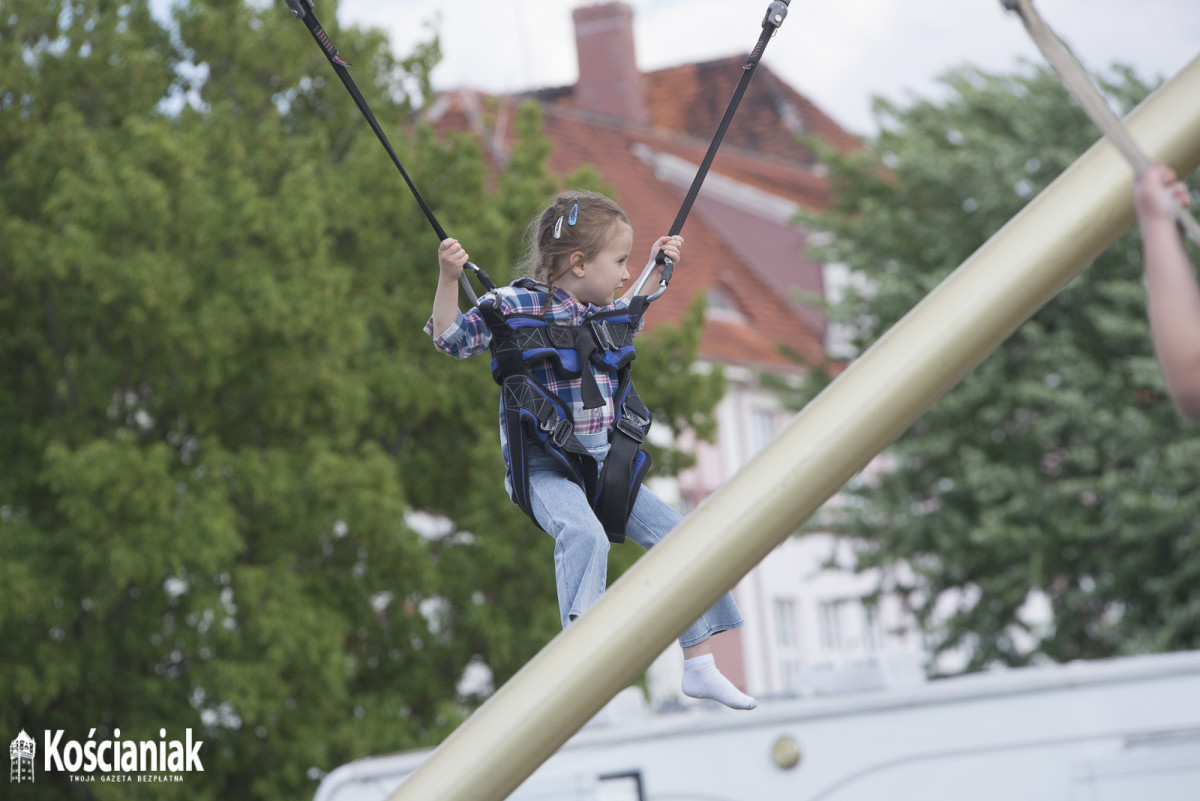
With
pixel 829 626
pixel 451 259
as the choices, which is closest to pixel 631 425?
pixel 451 259

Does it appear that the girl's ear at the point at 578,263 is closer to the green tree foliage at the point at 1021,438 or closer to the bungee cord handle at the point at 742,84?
the bungee cord handle at the point at 742,84

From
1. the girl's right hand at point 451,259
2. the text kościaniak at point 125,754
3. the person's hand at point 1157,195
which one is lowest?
the person's hand at point 1157,195

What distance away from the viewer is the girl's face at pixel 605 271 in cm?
311

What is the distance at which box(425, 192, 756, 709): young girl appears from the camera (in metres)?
3.02

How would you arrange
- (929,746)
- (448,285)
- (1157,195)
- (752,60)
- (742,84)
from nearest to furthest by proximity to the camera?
(1157,195)
(742,84)
(752,60)
(448,285)
(929,746)

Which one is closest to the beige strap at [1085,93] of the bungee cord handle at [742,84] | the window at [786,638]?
the bungee cord handle at [742,84]

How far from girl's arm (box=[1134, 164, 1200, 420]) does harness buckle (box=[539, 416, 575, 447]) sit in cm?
130

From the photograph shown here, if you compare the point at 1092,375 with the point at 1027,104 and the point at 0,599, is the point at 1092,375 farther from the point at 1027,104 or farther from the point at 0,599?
the point at 0,599

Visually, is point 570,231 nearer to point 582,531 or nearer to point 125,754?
point 582,531

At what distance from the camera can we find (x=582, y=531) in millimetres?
3014

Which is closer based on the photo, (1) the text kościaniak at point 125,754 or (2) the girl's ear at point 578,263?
(2) the girl's ear at point 578,263

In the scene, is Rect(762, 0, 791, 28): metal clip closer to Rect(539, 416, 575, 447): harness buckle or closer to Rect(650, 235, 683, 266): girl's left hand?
Rect(650, 235, 683, 266): girl's left hand

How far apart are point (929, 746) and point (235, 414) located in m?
7.90

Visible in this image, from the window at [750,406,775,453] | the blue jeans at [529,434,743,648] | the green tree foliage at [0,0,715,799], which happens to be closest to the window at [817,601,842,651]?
the window at [750,406,775,453]
